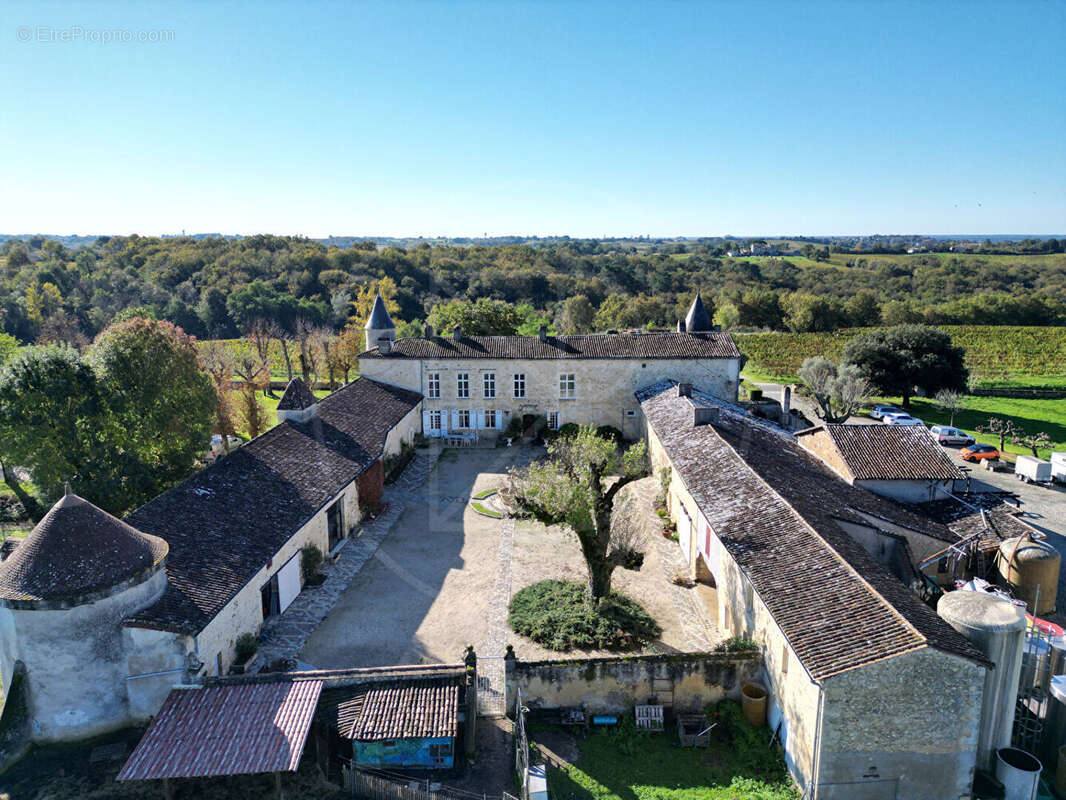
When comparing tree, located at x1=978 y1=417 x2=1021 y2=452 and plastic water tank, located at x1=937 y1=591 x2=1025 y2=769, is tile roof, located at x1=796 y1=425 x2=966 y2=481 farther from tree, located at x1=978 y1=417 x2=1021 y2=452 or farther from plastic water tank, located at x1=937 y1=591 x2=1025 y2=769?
tree, located at x1=978 y1=417 x2=1021 y2=452

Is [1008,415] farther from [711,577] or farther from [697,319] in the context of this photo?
[711,577]

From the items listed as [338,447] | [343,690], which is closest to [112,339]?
[338,447]

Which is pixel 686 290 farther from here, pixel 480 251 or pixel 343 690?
pixel 343 690

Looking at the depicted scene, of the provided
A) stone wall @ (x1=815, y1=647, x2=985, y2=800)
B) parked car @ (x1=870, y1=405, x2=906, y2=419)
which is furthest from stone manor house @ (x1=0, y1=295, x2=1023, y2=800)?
parked car @ (x1=870, y1=405, x2=906, y2=419)

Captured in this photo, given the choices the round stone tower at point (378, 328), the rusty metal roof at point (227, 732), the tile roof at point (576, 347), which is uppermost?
the round stone tower at point (378, 328)

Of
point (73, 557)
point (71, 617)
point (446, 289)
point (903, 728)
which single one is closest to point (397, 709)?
point (71, 617)

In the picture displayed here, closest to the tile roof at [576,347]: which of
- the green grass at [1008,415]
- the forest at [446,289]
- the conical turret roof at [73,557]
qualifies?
the green grass at [1008,415]

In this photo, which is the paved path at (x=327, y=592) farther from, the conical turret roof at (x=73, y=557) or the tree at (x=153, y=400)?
the tree at (x=153, y=400)
